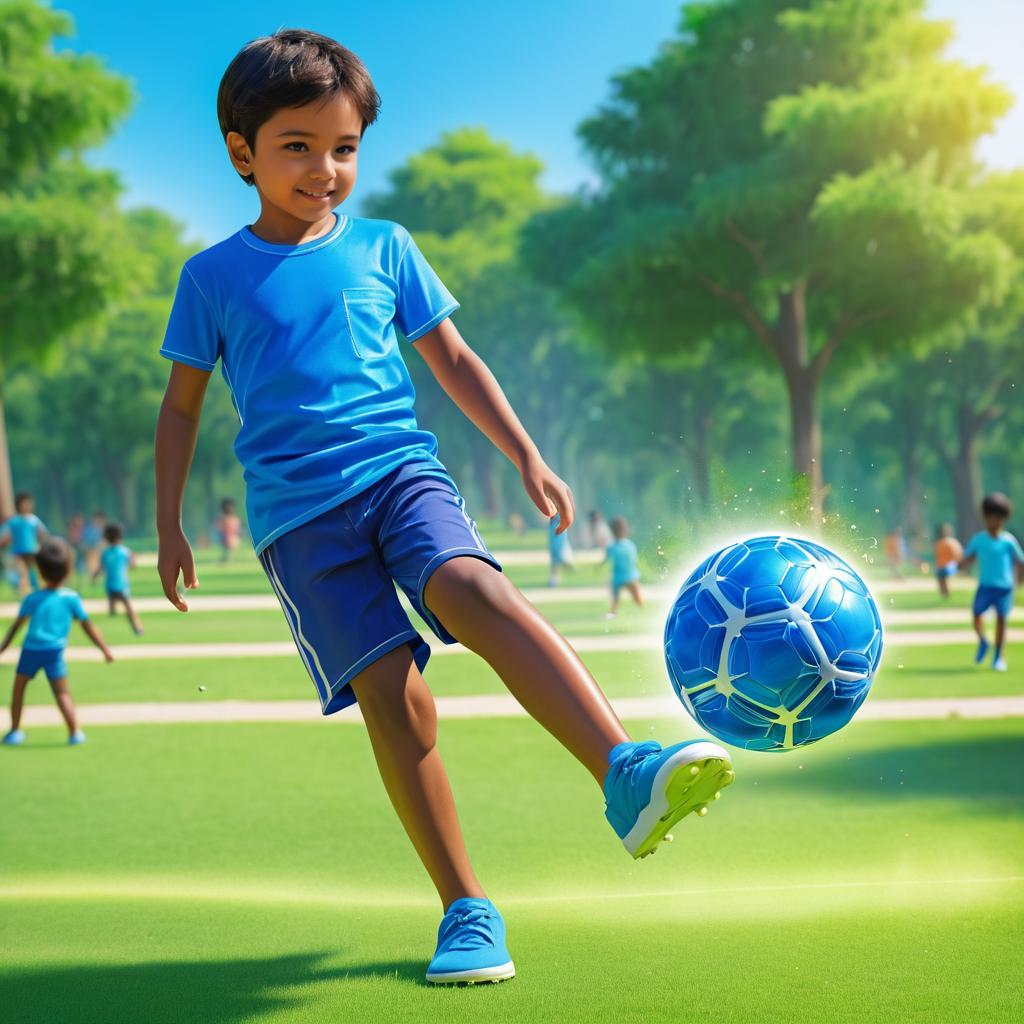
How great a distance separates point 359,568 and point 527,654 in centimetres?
53

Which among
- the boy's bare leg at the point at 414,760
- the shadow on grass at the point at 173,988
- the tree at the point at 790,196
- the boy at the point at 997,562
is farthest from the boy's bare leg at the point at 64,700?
the tree at the point at 790,196

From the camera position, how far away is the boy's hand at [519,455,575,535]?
3.68m

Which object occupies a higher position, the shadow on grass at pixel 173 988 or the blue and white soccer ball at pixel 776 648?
the blue and white soccer ball at pixel 776 648

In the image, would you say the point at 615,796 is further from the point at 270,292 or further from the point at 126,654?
the point at 126,654

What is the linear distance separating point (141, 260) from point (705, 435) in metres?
24.9

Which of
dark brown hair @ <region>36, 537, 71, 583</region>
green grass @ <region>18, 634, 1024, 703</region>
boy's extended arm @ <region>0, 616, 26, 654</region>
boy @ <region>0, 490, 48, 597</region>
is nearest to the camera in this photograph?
boy's extended arm @ <region>0, 616, 26, 654</region>

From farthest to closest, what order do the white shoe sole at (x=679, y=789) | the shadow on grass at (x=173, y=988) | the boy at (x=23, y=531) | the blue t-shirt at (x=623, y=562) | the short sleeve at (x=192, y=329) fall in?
the boy at (x=23, y=531)
the blue t-shirt at (x=623, y=562)
the short sleeve at (x=192, y=329)
the shadow on grass at (x=173, y=988)
the white shoe sole at (x=679, y=789)

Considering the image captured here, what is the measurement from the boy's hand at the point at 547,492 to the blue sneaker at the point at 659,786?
793 mm

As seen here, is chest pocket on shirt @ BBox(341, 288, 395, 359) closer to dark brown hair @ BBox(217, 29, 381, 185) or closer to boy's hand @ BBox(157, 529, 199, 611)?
dark brown hair @ BBox(217, 29, 381, 185)

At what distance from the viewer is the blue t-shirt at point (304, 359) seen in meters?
3.56

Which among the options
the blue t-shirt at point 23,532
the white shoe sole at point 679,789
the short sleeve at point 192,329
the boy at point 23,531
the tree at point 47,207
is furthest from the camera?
the tree at point 47,207

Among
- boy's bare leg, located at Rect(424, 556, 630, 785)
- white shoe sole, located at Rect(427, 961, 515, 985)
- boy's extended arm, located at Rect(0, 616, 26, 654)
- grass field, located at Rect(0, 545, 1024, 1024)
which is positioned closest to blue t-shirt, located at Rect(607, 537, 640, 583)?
grass field, located at Rect(0, 545, 1024, 1024)

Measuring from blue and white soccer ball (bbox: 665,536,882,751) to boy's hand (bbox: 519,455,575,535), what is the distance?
2.49 feet

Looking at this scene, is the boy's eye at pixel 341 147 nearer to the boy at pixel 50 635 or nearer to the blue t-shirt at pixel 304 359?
the blue t-shirt at pixel 304 359
